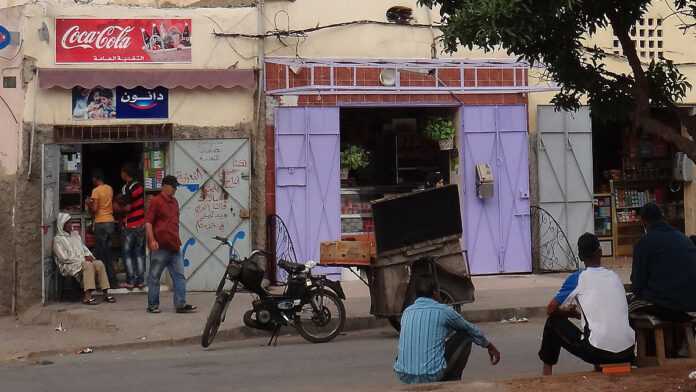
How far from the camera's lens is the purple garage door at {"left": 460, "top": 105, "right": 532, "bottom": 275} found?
15.8 meters

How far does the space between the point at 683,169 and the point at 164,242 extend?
10.3 m

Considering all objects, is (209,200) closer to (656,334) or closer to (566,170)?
(566,170)

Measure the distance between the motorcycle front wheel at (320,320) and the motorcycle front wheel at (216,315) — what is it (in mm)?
923

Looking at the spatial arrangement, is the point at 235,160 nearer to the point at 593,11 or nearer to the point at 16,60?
the point at 16,60

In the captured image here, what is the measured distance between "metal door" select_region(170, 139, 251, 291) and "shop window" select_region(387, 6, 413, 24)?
350cm

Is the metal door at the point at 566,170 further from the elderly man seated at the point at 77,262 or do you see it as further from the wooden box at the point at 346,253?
the elderly man seated at the point at 77,262

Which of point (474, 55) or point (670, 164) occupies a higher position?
point (474, 55)

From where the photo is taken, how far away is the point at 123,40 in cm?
1427

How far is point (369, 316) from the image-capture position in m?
12.2

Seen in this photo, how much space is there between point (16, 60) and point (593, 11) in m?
9.57

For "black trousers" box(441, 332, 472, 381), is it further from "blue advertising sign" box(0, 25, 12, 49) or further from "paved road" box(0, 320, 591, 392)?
"blue advertising sign" box(0, 25, 12, 49)

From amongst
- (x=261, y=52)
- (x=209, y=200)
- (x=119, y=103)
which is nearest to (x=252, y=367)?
(x=209, y=200)

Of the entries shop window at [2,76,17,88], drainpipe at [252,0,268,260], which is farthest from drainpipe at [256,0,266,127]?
shop window at [2,76,17,88]

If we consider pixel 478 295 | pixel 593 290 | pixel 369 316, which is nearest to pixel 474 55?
pixel 478 295
